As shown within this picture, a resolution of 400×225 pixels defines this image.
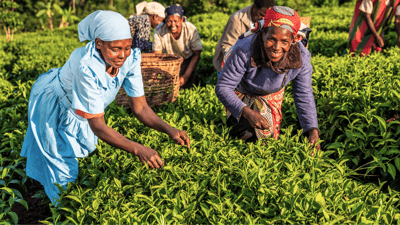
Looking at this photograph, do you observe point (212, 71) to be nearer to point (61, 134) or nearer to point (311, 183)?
point (61, 134)

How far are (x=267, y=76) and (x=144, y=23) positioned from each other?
3.13 m

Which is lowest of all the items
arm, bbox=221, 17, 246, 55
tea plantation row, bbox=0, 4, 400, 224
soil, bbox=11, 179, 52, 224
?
soil, bbox=11, 179, 52, 224

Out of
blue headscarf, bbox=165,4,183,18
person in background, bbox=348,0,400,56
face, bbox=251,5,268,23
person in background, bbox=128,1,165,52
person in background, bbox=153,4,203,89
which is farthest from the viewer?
person in background, bbox=348,0,400,56

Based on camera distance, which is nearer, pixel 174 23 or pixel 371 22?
pixel 174 23

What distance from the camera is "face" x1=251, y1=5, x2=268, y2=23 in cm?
363

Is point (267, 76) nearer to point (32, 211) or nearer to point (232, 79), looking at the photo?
point (232, 79)

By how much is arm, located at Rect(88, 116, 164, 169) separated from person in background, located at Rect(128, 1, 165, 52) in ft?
10.8

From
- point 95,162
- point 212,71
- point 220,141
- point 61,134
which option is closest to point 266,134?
point 220,141

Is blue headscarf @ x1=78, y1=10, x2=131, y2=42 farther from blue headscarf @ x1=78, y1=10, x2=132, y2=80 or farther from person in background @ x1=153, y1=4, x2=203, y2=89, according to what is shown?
person in background @ x1=153, y1=4, x2=203, y2=89

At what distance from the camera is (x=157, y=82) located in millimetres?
3895

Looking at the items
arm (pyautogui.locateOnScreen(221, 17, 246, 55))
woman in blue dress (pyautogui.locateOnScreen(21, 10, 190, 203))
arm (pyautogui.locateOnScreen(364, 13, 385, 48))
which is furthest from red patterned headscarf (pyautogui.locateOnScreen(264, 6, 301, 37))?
arm (pyautogui.locateOnScreen(364, 13, 385, 48))

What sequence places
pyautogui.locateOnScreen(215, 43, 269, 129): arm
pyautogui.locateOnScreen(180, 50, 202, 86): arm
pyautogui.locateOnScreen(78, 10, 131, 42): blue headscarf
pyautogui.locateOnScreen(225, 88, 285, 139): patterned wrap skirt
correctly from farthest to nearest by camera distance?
pyautogui.locateOnScreen(180, 50, 202, 86): arm < pyautogui.locateOnScreen(225, 88, 285, 139): patterned wrap skirt < pyautogui.locateOnScreen(215, 43, 269, 129): arm < pyautogui.locateOnScreen(78, 10, 131, 42): blue headscarf

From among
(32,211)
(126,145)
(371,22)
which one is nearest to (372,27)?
(371,22)

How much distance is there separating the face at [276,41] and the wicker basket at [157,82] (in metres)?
1.65
